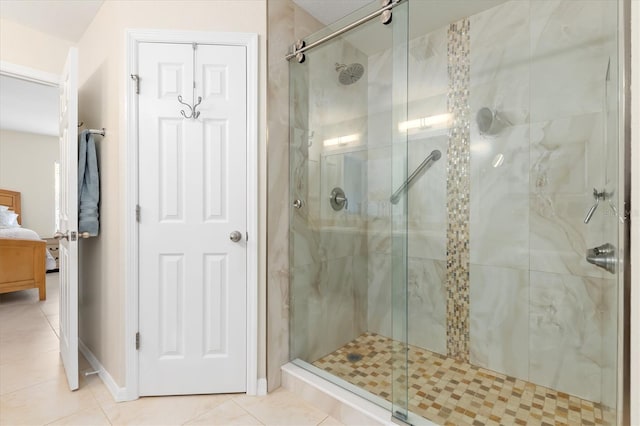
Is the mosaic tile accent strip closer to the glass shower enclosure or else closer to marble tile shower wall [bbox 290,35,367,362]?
the glass shower enclosure

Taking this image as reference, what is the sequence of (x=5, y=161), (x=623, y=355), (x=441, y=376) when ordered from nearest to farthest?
1. (x=623, y=355)
2. (x=441, y=376)
3. (x=5, y=161)

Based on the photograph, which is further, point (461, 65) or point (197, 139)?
point (461, 65)

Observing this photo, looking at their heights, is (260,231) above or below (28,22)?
below

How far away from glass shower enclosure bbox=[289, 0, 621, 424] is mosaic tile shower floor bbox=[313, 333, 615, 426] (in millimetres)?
10

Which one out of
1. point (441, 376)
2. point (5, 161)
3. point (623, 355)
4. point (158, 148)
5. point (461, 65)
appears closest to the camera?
point (623, 355)

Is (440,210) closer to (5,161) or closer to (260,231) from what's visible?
(260,231)

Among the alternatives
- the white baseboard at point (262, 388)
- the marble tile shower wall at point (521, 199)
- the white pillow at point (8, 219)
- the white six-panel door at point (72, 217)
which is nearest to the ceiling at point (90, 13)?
the marble tile shower wall at point (521, 199)

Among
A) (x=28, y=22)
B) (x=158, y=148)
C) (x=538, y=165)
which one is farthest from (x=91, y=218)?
(x=538, y=165)

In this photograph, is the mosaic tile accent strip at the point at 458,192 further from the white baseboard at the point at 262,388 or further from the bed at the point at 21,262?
A: the bed at the point at 21,262

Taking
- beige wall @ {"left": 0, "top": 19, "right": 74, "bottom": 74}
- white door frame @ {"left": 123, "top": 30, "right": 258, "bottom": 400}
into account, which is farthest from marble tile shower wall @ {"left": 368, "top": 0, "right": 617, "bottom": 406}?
beige wall @ {"left": 0, "top": 19, "right": 74, "bottom": 74}

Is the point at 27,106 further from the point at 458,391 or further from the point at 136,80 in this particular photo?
the point at 458,391

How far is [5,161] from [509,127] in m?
7.65

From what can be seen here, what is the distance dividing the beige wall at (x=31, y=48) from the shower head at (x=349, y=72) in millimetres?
2133

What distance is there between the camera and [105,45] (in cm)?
203
